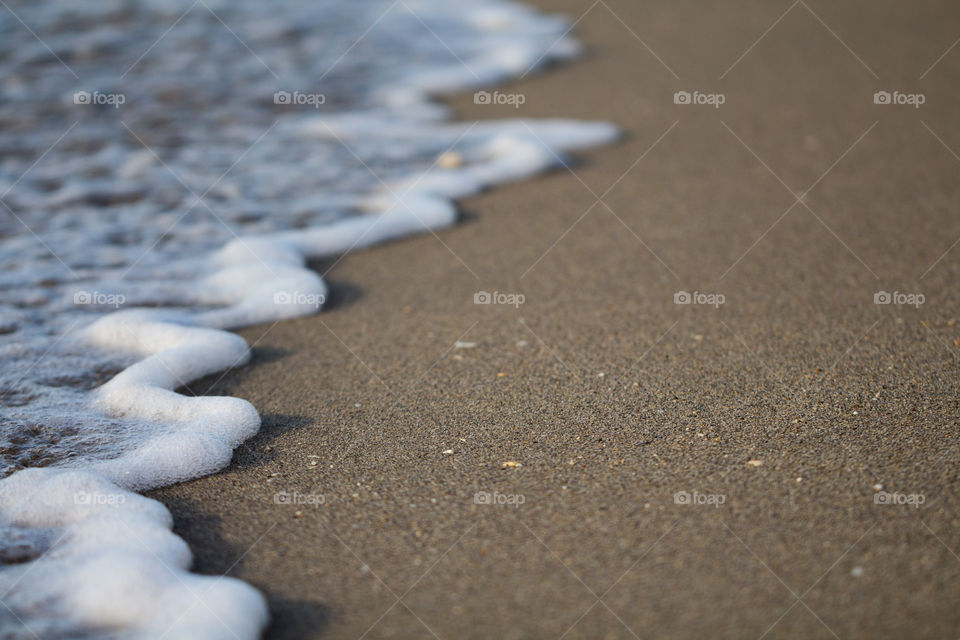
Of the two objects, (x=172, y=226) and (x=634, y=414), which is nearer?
(x=634, y=414)

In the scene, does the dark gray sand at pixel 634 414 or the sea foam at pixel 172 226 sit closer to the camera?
the dark gray sand at pixel 634 414

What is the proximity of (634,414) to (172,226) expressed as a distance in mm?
2410

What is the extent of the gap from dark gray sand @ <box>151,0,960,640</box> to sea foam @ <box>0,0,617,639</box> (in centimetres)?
14

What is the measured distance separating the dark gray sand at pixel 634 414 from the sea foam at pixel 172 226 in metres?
0.14

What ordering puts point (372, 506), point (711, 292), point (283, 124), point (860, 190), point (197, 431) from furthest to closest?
point (283, 124)
point (860, 190)
point (711, 292)
point (197, 431)
point (372, 506)

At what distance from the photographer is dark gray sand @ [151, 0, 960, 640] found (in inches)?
67.3

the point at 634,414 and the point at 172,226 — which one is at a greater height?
the point at 634,414

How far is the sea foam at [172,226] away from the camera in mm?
1858

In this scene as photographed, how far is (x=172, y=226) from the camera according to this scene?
149 inches

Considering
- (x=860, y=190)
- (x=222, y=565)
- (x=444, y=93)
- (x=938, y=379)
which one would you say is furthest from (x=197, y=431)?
(x=444, y=93)

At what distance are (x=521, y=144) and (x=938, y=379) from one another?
100 inches

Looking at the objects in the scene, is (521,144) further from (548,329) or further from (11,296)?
(11,296)

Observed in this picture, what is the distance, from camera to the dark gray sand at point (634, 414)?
67.3 inches

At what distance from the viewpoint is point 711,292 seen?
2.99 meters
